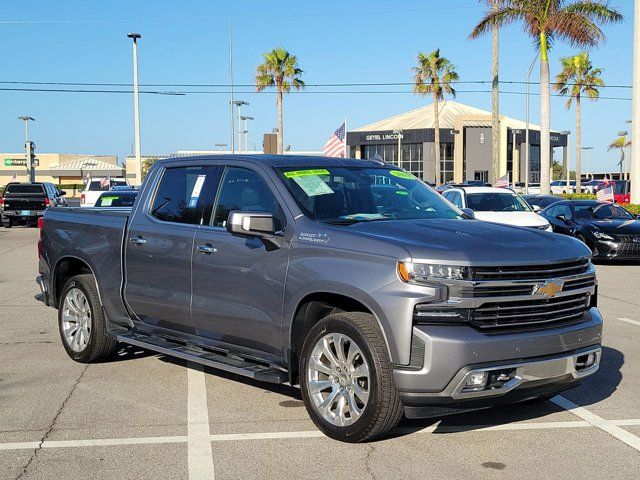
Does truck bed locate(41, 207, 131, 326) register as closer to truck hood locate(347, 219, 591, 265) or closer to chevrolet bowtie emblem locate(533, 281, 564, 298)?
truck hood locate(347, 219, 591, 265)

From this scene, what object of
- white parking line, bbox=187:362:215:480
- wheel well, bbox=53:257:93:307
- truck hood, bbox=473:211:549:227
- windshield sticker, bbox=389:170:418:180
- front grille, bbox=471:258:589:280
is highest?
windshield sticker, bbox=389:170:418:180

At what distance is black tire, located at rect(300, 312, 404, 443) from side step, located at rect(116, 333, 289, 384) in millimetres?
566

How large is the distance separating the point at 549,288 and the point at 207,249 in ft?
8.58

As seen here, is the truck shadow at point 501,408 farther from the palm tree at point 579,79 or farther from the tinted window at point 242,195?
the palm tree at point 579,79

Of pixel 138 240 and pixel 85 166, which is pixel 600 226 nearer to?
pixel 138 240

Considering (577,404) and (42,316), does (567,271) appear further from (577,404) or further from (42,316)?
(42,316)

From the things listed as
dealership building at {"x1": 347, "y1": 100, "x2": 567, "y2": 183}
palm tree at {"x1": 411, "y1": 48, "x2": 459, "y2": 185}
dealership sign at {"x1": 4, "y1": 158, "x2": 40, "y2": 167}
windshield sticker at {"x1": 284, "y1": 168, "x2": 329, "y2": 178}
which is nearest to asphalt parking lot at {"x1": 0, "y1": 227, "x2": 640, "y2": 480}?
windshield sticker at {"x1": 284, "y1": 168, "x2": 329, "y2": 178}

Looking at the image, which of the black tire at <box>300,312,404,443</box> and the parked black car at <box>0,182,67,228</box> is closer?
the black tire at <box>300,312,404,443</box>

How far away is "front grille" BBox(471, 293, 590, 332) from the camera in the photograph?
4875 millimetres

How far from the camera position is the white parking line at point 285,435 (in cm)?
530

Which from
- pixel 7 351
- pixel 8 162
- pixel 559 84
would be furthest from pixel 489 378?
pixel 8 162

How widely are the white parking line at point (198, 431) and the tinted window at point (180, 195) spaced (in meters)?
1.42

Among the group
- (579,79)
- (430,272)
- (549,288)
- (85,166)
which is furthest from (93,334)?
(85,166)

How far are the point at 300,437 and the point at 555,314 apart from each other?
190cm
